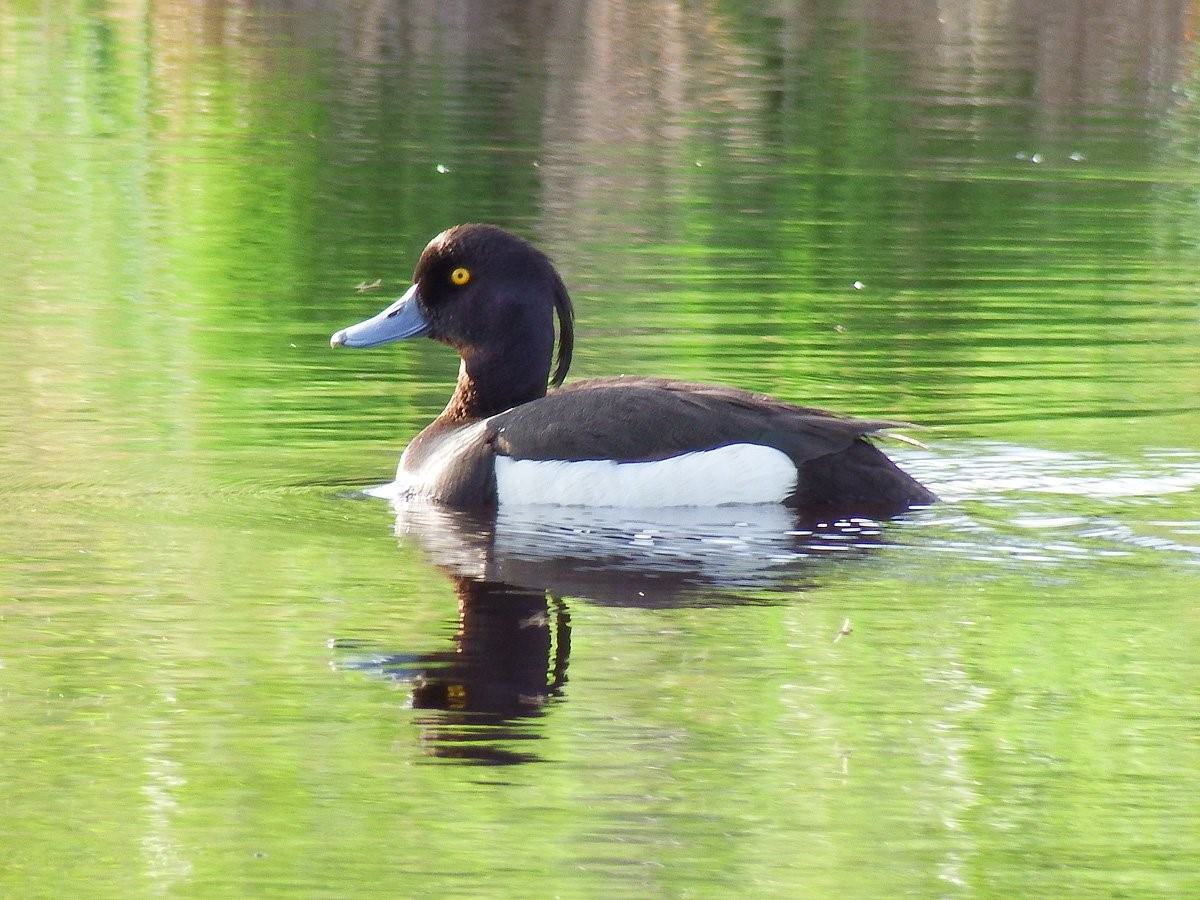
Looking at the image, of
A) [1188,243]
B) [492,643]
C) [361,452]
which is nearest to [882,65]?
[1188,243]

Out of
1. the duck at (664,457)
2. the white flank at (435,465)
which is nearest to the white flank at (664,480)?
the duck at (664,457)

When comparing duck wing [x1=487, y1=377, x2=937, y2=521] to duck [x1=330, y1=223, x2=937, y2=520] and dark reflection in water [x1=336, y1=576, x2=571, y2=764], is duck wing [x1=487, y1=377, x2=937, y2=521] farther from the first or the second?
dark reflection in water [x1=336, y1=576, x2=571, y2=764]

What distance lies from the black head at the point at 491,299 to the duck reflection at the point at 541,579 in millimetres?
1052

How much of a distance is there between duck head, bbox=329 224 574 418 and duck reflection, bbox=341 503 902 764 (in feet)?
3.26

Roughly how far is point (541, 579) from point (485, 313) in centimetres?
235

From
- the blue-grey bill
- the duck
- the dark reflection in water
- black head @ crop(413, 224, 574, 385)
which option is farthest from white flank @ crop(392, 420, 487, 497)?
the dark reflection in water

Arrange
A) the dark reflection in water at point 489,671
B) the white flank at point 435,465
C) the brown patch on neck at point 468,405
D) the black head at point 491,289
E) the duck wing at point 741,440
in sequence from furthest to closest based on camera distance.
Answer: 1. the brown patch on neck at point 468,405
2. the black head at point 491,289
3. the white flank at point 435,465
4. the duck wing at point 741,440
5. the dark reflection in water at point 489,671

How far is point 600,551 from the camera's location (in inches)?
352

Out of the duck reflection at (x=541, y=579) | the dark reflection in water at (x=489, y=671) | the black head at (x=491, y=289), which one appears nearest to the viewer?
the dark reflection in water at (x=489, y=671)

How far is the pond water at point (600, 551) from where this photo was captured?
19.6ft

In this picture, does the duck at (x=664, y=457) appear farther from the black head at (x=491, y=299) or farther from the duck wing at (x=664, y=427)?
the black head at (x=491, y=299)

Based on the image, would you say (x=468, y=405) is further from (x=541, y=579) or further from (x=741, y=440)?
(x=541, y=579)

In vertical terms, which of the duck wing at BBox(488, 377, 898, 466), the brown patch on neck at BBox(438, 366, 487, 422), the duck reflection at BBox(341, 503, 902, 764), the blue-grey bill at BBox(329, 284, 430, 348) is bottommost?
the duck reflection at BBox(341, 503, 902, 764)

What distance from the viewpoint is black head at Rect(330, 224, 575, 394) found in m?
10.5
